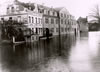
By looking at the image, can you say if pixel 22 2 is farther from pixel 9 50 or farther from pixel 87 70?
pixel 87 70

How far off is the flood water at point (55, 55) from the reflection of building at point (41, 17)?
4.1 inches

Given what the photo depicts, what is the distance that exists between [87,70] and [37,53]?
45 cm

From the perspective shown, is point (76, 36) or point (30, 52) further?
point (76, 36)

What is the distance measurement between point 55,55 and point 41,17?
381 millimetres

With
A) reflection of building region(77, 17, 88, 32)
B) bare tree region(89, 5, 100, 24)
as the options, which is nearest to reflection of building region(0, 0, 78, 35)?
reflection of building region(77, 17, 88, 32)

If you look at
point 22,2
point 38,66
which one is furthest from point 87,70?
point 22,2

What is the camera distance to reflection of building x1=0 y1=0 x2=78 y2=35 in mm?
1042

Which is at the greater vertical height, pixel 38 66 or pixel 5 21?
pixel 5 21

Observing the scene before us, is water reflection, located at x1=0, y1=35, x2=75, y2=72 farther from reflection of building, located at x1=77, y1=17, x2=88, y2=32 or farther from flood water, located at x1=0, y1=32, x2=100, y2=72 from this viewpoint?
reflection of building, located at x1=77, y1=17, x2=88, y2=32

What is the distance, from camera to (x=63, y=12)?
1.22m

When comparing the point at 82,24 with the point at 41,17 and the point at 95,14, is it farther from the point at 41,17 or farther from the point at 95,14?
the point at 41,17

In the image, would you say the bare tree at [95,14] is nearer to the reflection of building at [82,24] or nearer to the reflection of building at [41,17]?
the reflection of building at [82,24]

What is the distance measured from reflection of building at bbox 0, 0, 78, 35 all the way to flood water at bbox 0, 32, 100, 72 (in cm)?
10

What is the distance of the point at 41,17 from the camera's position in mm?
1128
